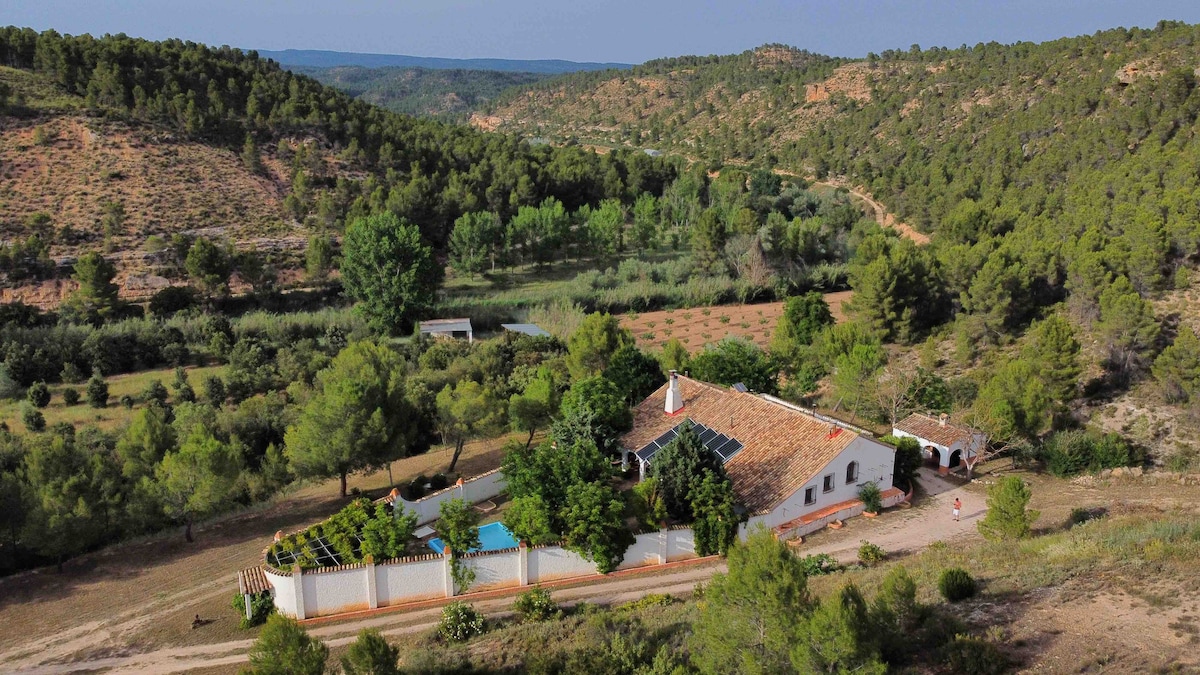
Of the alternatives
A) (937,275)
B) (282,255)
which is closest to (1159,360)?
(937,275)

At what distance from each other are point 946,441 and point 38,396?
3675 cm

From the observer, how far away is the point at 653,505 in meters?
21.1

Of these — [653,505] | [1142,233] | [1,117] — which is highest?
[1,117]

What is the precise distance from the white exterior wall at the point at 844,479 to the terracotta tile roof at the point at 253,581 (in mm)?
11717

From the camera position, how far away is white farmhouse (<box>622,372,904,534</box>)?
22.6 metres

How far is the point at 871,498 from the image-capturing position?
2330cm

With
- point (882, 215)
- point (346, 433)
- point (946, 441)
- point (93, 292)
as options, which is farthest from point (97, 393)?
point (882, 215)

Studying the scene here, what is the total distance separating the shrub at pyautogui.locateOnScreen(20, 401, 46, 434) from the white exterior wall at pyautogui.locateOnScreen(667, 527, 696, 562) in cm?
2698

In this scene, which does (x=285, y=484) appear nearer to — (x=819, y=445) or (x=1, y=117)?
(x=819, y=445)

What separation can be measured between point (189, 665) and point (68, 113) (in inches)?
2276

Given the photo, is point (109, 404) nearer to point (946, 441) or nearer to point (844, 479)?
point (844, 479)

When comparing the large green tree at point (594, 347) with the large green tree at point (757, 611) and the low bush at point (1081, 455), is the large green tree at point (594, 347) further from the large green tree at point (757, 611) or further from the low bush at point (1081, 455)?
the large green tree at point (757, 611)

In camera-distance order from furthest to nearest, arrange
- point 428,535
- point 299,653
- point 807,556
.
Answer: point 428,535 → point 807,556 → point 299,653

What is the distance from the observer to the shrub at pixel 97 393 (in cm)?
3688
